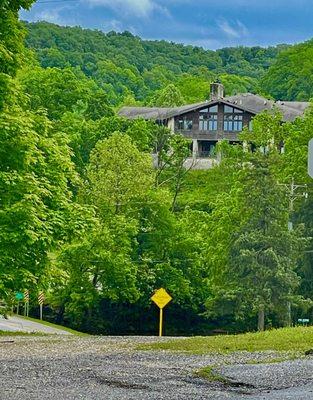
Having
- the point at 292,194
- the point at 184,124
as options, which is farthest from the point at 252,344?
the point at 184,124

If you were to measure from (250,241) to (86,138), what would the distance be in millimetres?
29125

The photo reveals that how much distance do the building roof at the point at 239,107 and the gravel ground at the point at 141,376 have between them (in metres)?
111

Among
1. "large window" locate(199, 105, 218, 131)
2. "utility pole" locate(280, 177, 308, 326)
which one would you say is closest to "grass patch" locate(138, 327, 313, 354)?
"utility pole" locate(280, 177, 308, 326)

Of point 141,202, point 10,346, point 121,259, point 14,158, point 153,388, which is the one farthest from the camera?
point 141,202

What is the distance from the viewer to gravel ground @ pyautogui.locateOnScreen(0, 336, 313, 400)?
15383 millimetres

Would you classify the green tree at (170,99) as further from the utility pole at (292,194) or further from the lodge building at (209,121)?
the utility pole at (292,194)

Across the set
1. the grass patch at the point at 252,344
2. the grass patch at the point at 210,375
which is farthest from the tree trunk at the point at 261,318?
the grass patch at the point at 210,375

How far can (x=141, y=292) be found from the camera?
68.8 m

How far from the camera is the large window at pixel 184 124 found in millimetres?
138250

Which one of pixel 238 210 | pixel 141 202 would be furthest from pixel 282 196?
pixel 141 202

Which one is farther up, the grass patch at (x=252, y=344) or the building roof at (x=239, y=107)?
the building roof at (x=239, y=107)

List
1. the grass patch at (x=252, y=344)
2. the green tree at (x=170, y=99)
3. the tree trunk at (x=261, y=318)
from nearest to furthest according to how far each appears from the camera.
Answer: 1. the grass patch at (x=252, y=344)
2. the tree trunk at (x=261, y=318)
3. the green tree at (x=170, y=99)

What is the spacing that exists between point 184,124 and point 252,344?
4451 inches

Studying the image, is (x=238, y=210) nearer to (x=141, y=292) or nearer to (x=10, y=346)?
(x=141, y=292)
